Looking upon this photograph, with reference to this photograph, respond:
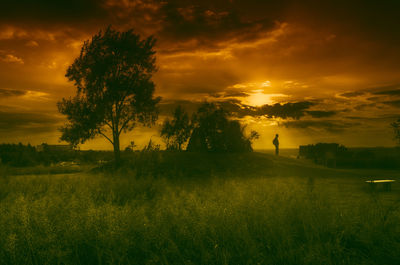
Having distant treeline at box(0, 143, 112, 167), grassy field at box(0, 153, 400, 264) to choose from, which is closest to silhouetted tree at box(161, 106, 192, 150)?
distant treeline at box(0, 143, 112, 167)

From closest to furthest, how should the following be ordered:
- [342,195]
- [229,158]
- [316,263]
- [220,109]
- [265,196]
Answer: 1. [316,263]
2. [265,196]
3. [342,195]
4. [229,158]
5. [220,109]

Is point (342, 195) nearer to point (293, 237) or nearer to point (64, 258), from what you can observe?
point (293, 237)

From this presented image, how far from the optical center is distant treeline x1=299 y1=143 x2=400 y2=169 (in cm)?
2691

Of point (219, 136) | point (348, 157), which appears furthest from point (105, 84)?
point (348, 157)

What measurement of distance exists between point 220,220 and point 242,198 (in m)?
1.56

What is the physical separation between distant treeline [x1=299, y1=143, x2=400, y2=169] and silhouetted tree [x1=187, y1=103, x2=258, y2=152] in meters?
8.94

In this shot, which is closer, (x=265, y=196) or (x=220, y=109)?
(x=265, y=196)

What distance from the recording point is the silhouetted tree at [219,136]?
24.6 m

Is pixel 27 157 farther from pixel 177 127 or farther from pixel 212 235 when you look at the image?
pixel 212 235

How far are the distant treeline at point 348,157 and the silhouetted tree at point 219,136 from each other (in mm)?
8941

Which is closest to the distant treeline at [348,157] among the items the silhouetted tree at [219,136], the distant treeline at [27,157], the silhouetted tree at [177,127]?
the silhouetted tree at [219,136]

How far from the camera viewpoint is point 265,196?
848 cm

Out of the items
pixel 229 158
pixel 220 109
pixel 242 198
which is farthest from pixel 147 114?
pixel 242 198

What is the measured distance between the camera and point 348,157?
95.2 feet
